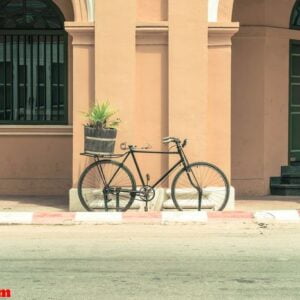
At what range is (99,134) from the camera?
9.62 m

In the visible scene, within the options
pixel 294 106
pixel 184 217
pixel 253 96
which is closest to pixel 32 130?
pixel 184 217

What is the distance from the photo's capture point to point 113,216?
949cm

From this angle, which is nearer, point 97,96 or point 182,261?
point 182,261

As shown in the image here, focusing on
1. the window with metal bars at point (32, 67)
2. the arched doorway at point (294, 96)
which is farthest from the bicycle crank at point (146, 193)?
the arched doorway at point (294, 96)

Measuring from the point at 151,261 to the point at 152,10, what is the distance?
4.66 meters

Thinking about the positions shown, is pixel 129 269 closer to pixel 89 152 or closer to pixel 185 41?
pixel 89 152

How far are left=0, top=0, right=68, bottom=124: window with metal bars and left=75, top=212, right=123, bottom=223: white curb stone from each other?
2.91 meters

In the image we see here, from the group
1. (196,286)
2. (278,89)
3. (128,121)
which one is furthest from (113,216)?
(278,89)

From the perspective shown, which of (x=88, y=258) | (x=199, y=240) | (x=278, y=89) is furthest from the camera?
(x=278, y=89)

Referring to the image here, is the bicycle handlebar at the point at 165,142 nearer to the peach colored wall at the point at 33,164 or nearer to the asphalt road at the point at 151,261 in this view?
the asphalt road at the point at 151,261

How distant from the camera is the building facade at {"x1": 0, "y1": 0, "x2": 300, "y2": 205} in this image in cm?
1012

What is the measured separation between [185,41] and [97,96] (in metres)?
1.55

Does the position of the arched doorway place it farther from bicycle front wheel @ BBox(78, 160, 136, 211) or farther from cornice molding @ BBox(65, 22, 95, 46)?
cornice molding @ BBox(65, 22, 95, 46)

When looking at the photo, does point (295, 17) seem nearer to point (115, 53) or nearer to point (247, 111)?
point (247, 111)
